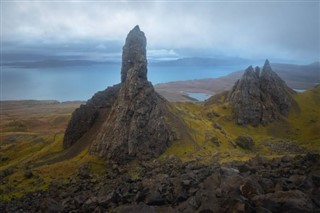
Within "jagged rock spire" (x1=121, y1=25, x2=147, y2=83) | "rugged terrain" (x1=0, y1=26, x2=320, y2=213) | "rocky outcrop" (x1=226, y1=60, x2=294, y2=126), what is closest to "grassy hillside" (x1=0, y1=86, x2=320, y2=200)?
"rugged terrain" (x1=0, y1=26, x2=320, y2=213)

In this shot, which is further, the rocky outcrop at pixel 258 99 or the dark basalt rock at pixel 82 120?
the rocky outcrop at pixel 258 99

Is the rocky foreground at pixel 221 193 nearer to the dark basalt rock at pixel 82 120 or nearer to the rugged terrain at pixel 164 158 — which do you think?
the rugged terrain at pixel 164 158

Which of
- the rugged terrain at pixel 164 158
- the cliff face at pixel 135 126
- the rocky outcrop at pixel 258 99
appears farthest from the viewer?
the rocky outcrop at pixel 258 99

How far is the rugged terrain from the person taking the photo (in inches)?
1766

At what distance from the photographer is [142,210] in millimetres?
42500

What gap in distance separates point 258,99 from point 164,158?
276 feet

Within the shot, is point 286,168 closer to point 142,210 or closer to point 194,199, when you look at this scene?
point 194,199

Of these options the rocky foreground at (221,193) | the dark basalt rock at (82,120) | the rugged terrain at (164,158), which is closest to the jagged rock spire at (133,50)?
the rugged terrain at (164,158)

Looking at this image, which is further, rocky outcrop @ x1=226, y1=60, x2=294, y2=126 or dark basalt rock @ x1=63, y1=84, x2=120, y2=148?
rocky outcrop @ x1=226, y1=60, x2=294, y2=126

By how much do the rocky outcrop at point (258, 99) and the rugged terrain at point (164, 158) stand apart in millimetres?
469

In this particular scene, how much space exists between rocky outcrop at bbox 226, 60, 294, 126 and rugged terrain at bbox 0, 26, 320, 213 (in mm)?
469

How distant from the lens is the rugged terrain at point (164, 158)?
44844 millimetres

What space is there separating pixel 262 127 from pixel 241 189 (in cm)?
12676

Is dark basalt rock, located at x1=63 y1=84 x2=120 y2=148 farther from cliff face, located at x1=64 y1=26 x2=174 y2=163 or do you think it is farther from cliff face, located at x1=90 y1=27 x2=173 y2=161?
cliff face, located at x1=90 y1=27 x2=173 y2=161
